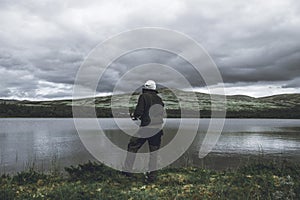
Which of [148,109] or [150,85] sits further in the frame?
[150,85]

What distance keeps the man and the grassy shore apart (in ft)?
1.95

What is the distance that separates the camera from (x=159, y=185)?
8758mm

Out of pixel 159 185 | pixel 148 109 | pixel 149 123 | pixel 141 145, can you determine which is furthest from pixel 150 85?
pixel 159 185

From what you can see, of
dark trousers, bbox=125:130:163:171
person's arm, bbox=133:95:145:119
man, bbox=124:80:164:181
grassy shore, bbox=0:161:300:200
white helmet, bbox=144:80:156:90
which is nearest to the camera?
grassy shore, bbox=0:161:300:200

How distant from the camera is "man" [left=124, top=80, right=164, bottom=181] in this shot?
9.10 metres

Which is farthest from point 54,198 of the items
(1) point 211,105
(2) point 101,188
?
(1) point 211,105

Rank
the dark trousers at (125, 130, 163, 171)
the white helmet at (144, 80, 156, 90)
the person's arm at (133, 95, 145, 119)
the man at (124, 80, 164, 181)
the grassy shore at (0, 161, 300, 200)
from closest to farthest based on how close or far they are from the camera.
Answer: the grassy shore at (0, 161, 300, 200), the person's arm at (133, 95, 145, 119), the man at (124, 80, 164, 181), the dark trousers at (125, 130, 163, 171), the white helmet at (144, 80, 156, 90)

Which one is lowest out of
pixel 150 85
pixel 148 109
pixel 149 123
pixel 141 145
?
pixel 141 145

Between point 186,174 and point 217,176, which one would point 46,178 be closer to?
point 186,174

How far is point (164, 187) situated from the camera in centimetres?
849

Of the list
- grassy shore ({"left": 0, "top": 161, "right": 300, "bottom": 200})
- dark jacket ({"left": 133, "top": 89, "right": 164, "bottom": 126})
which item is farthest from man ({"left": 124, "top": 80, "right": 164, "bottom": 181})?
grassy shore ({"left": 0, "top": 161, "right": 300, "bottom": 200})

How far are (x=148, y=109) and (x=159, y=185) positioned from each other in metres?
2.13

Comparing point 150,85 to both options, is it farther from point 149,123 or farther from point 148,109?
point 149,123

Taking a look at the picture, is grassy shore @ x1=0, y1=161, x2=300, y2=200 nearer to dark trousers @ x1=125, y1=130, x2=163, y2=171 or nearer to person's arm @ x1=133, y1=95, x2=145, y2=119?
dark trousers @ x1=125, y1=130, x2=163, y2=171
